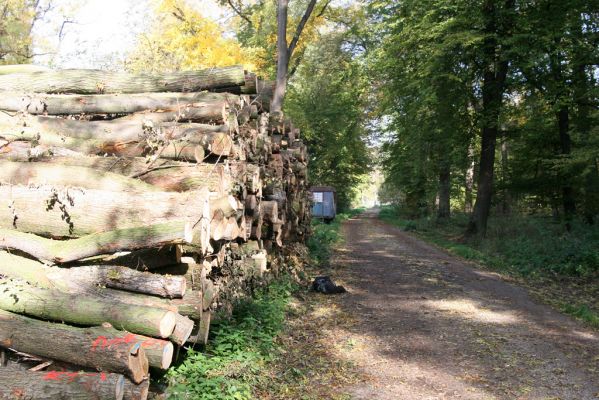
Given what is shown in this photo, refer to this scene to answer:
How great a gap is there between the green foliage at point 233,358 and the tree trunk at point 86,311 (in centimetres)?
74

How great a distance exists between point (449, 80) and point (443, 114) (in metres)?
1.94

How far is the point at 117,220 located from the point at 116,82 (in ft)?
10.3

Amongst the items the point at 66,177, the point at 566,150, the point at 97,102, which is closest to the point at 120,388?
the point at 66,177

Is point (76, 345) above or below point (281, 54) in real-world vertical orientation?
below

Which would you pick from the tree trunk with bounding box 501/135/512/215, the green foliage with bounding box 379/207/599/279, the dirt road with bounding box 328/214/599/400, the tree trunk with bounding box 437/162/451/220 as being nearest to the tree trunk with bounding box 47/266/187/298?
the dirt road with bounding box 328/214/599/400

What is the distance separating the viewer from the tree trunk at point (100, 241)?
456 centimetres

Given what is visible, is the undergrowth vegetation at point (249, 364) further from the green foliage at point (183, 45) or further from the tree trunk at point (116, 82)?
the green foliage at point (183, 45)

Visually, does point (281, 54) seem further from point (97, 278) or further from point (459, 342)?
point (97, 278)

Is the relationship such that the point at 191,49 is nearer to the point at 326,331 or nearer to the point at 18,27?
the point at 18,27

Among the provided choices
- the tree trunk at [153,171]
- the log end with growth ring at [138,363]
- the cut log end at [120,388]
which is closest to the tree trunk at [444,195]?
the tree trunk at [153,171]

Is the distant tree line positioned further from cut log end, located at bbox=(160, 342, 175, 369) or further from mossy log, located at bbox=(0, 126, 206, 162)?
cut log end, located at bbox=(160, 342, 175, 369)

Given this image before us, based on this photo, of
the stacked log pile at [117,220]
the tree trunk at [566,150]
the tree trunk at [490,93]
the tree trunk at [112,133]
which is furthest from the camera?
the tree trunk at [566,150]

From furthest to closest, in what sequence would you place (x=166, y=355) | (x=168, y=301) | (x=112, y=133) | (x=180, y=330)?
(x=112, y=133)
(x=168, y=301)
(x=180, y=330)
(x=166, y=355)

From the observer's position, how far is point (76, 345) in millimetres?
3982
